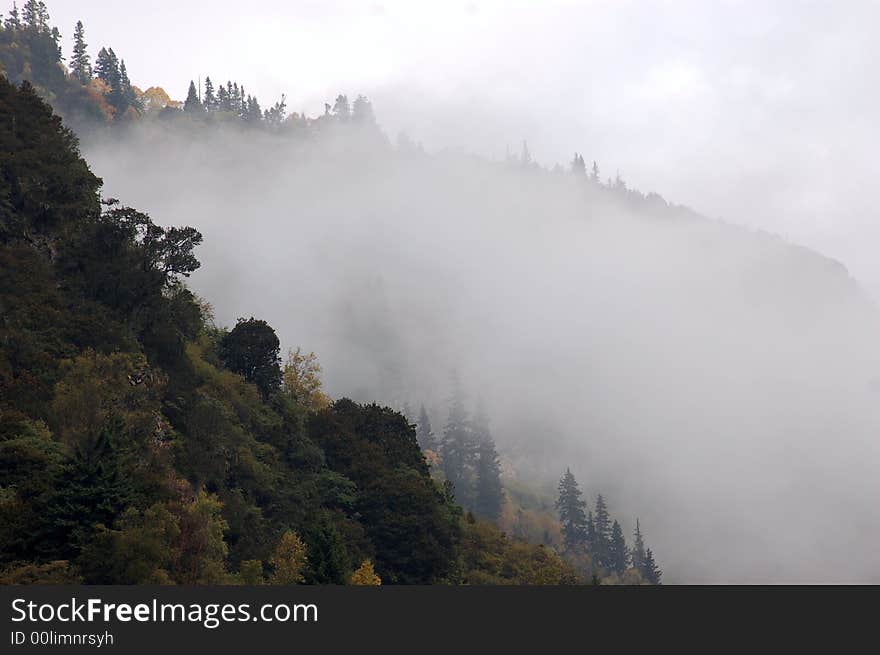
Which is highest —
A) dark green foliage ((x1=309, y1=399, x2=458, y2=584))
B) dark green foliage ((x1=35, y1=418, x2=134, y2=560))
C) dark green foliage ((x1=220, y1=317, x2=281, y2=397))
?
dark green foliage ((x1=220, y1=317, x2=281, y2=397))

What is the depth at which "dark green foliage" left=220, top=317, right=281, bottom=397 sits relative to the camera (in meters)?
96.9

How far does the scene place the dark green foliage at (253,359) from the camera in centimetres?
9694

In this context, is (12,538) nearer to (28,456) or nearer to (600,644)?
(28,456)

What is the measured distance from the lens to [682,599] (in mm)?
51875

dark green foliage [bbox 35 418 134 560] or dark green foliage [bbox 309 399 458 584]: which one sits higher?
dark green foliage [bbox 309 399 458 584]

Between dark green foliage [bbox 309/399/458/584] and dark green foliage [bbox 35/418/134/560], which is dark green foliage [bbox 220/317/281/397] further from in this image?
dark green foliage [bbox 35/418/134/560]

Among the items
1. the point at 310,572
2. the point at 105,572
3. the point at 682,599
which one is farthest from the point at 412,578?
the point at 105,572

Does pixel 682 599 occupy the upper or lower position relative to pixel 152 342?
lower

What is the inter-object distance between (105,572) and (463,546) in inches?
2222

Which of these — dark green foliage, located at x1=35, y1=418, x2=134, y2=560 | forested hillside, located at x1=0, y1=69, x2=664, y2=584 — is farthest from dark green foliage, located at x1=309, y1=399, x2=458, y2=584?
dark green foliage, located at x1=35, y1=418, x2=134, y2=560

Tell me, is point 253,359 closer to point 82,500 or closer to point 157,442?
point 157,442

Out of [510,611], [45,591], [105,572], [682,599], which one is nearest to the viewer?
[45,591]

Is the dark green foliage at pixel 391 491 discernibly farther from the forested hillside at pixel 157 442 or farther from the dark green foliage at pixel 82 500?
the dark green foliage at pixel 82 500

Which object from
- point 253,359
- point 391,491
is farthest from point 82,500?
point 253,359
